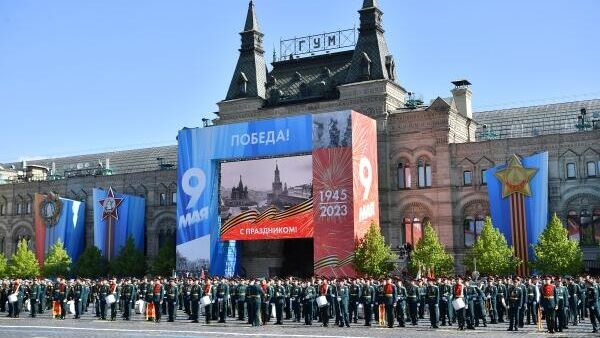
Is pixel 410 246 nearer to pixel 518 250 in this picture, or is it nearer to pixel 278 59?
pixel 518 250

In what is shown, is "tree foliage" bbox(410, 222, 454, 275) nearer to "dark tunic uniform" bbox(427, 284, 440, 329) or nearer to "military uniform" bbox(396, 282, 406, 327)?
"military uniform" bbox(396, 282, 406, 327)

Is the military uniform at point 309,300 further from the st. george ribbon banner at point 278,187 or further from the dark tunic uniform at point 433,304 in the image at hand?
the st. george ribbon banner at point 278,187

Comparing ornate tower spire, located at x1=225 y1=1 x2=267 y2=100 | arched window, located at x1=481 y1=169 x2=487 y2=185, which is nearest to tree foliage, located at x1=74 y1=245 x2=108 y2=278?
ornate tower spire, located at x1=225 y1=1 x2=267 y2=100

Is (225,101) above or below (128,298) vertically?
above

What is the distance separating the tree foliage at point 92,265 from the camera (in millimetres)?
65375

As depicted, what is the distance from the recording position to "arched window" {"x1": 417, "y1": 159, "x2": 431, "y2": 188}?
55250 mm

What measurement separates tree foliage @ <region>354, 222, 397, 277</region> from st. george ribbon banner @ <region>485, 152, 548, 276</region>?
814cm

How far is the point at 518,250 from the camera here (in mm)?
49719

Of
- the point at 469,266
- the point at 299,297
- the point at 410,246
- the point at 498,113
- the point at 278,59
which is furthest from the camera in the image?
the point at 498,113

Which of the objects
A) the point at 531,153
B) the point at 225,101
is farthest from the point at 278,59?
the point at 531,153

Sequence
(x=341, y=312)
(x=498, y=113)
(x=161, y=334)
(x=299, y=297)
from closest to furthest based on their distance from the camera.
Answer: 1. (x=161, y=334)
2. (x=341, y=312)
3. (x=299, y=297)
4. (x=498, y=113)

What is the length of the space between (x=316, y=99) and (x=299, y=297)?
28.5m

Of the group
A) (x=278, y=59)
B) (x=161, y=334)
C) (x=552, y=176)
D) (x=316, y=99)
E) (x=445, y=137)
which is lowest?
(x=161, y=334)

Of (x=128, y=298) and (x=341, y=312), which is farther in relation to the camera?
(x=128, y=298)
